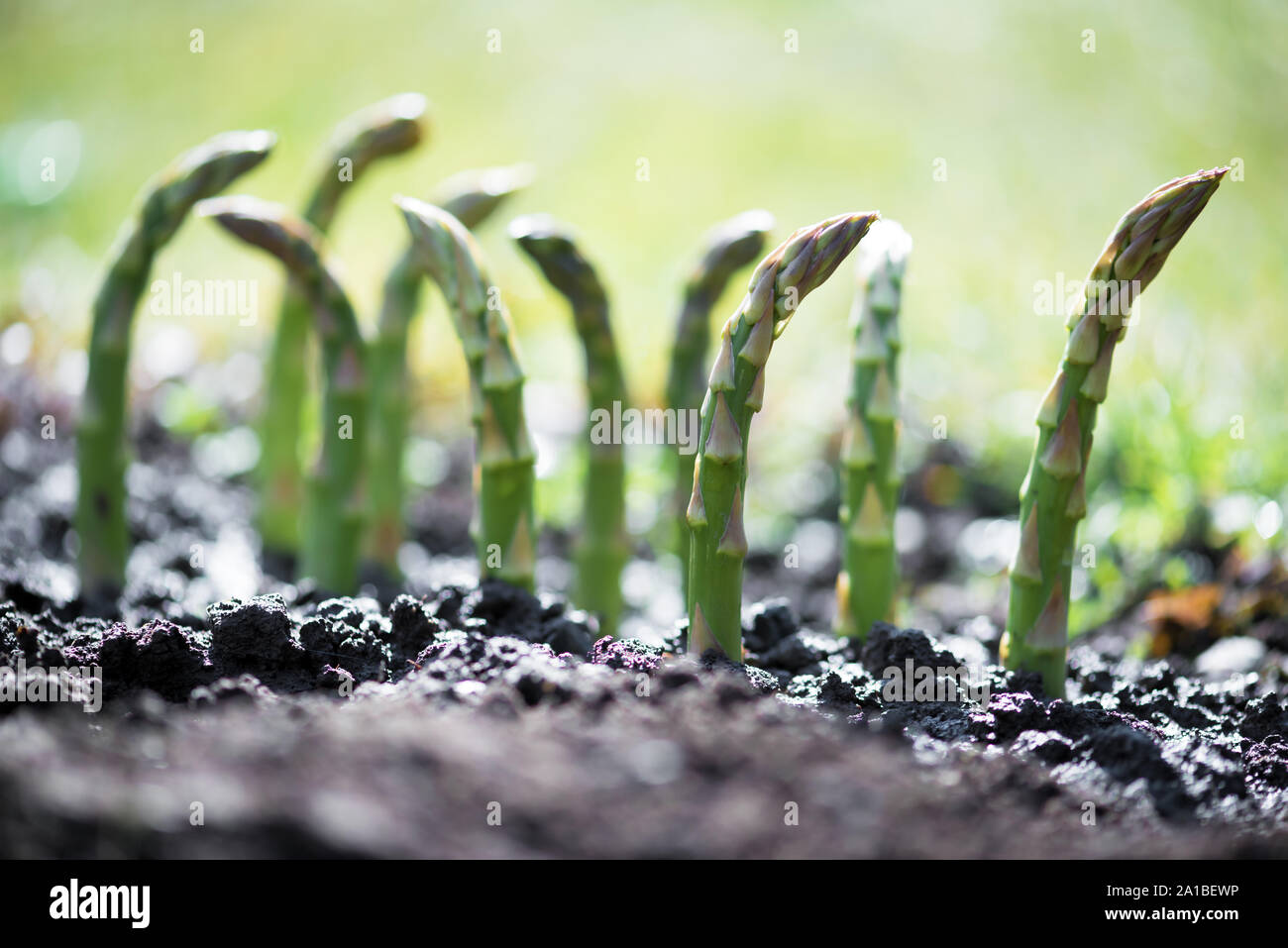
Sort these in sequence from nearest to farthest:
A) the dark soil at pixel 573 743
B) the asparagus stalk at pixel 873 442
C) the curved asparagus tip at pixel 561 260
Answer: the dark soil at pixel 573 743 < the asparagus stalk at pixel 873 442 < the curved asparagus tip at pixel 561 260

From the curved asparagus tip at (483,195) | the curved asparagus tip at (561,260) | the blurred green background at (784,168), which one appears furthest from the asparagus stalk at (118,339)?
the blurred green background at (784,168)

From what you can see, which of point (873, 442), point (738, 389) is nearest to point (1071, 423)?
point (873, 442)

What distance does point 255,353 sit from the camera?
5.57 metres

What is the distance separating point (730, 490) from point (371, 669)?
788 millimetres

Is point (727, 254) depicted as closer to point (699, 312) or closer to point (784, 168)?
point (699, 312)

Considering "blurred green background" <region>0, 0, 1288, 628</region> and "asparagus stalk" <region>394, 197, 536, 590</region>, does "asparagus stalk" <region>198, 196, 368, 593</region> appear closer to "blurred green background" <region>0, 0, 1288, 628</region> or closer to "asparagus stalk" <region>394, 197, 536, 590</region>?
"asparagus stalk" <region>394, 197, 536, 590</region>

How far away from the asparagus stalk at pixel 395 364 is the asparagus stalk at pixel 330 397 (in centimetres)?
36

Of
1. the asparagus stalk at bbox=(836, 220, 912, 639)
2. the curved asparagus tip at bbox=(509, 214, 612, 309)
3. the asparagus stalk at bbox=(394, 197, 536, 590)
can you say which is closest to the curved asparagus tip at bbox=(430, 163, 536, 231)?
the curved asparagus tip at bbox=(509, 214, 612, 309)

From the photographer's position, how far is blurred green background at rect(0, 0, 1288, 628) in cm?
463

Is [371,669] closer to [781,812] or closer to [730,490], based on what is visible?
[730,490]

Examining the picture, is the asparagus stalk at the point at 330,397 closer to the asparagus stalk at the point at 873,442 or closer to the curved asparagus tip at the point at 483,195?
the curved asparagus tip at the point at 483,195

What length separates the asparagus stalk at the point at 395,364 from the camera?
355 centimetres

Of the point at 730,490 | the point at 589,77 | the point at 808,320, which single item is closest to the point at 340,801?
the point at 730,490

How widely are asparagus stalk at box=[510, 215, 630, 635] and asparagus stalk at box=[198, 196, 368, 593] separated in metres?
0.60
